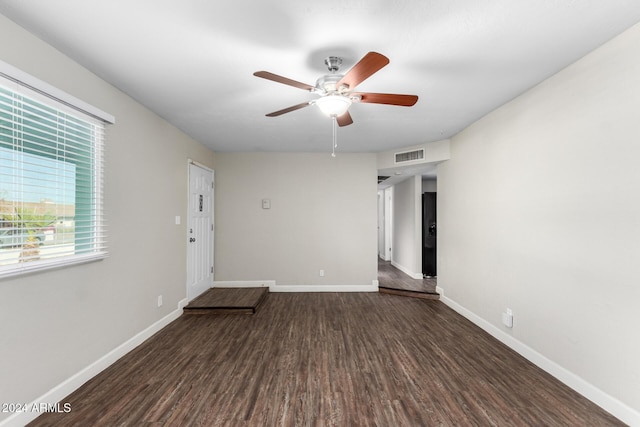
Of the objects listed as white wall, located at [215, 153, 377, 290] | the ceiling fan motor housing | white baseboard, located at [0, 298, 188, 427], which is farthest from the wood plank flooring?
the ceiling fan motor housing

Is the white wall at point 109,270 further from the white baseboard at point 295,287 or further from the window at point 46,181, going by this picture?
the white baseboard at point 295,287

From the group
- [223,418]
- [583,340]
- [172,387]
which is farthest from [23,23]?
[583,340]

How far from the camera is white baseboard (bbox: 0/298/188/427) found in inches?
65.6

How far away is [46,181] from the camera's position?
186 cm

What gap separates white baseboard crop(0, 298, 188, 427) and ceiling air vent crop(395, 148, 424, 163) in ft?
13.5

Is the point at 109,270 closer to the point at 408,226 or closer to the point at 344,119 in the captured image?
the point at 344,119

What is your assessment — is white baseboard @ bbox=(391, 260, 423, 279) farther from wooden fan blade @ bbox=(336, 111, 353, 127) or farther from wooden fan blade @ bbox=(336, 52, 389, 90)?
wooden fan blade @ bbox=(336, 52, 389, 90)

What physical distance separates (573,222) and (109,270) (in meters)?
3.89

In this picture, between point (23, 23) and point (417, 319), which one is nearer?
point (23, 23)

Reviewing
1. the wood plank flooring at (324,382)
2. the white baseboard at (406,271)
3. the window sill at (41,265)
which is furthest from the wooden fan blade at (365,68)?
the white baseboard at (406,271)

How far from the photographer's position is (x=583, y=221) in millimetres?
2023

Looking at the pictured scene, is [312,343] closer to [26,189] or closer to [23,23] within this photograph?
[26,189]

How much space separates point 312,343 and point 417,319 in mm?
1510

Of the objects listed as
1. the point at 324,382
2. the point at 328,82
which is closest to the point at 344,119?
the point at 328,82
